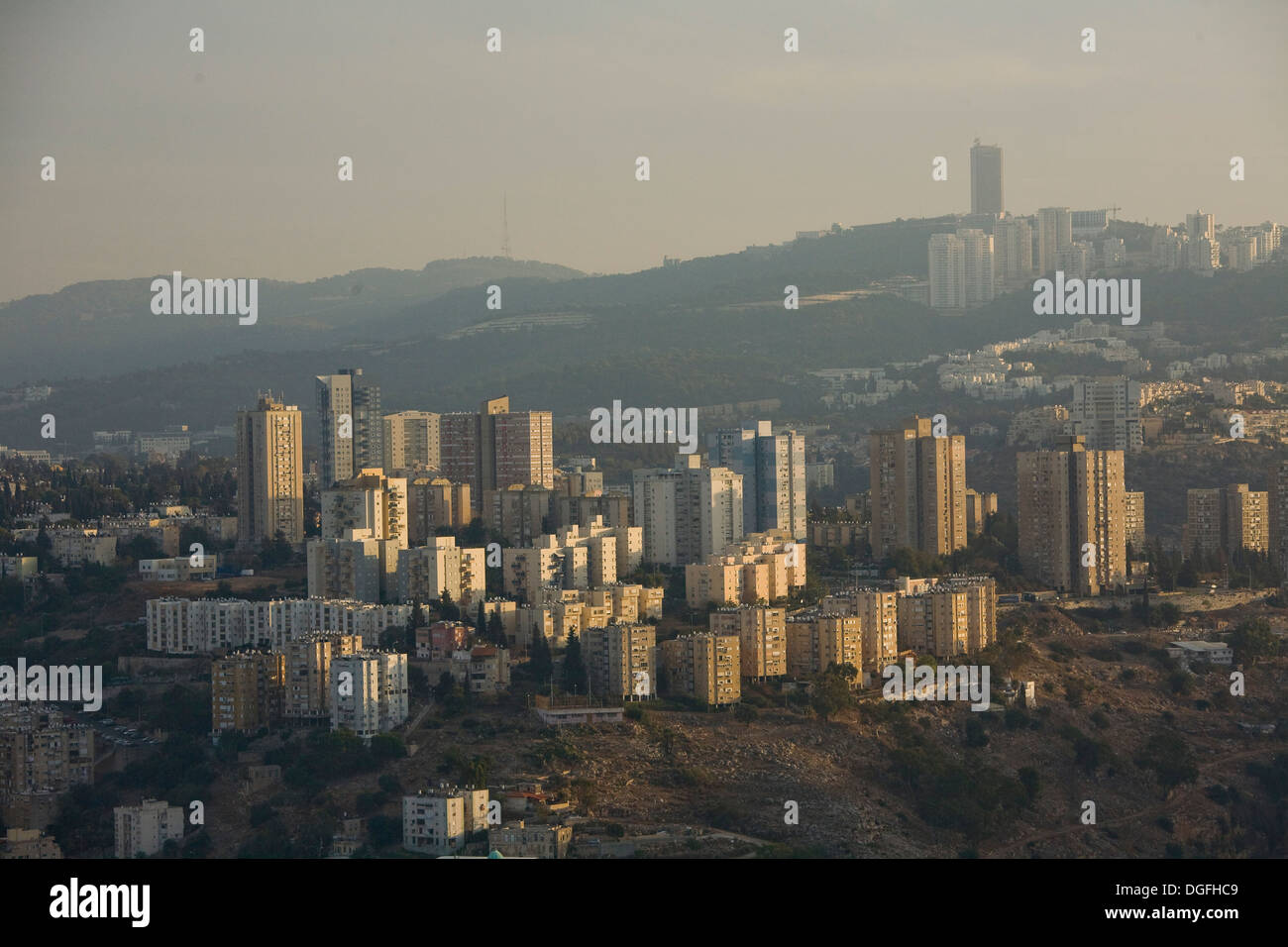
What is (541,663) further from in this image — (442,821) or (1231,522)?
(1231,522)

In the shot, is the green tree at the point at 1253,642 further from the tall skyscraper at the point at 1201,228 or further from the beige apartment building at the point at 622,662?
the tall skyscraper at the point at 1201,228

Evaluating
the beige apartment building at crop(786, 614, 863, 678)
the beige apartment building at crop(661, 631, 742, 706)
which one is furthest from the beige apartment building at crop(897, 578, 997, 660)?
the beige apartment building at crop(661, 631, 742, 706)

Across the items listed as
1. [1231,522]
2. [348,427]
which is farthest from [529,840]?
[1231,522]

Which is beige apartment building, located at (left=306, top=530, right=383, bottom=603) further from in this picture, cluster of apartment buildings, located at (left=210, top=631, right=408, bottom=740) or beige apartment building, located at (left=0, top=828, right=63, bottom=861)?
beige apartment building, located at (left=0, top=828, right=63, bottom=861)
